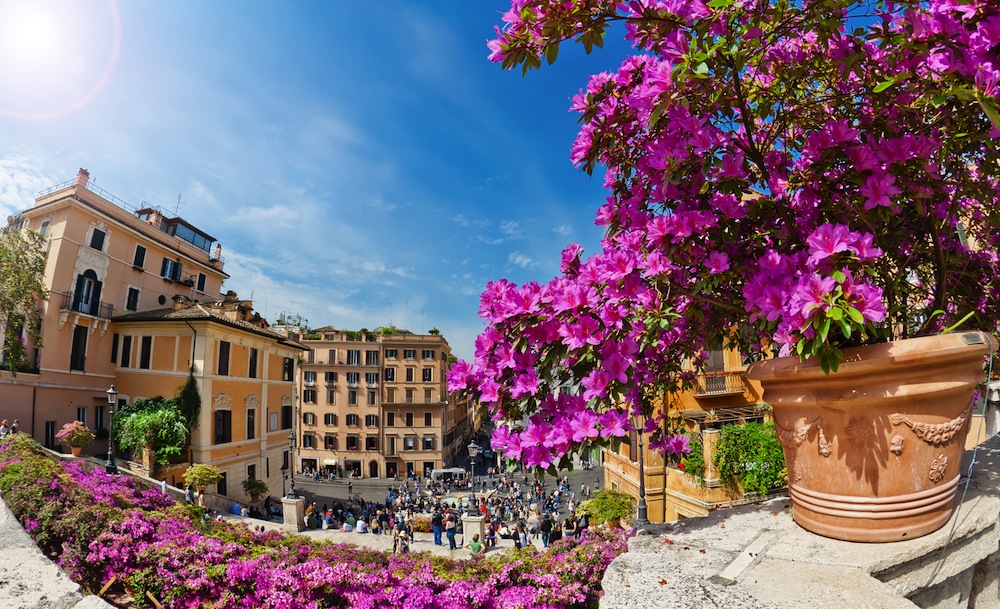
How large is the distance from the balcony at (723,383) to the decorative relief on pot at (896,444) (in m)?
15.9

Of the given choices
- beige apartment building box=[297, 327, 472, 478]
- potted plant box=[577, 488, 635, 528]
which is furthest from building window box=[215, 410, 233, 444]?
beige apartment building box=[297, 327, 472, 478]

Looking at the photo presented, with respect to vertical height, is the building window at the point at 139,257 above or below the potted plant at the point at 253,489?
above

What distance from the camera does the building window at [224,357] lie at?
23891 mm

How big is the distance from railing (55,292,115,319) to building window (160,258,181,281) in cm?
422

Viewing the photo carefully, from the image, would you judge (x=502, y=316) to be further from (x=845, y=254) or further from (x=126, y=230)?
(x=126, y=230)

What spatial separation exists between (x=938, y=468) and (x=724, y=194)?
1256 millimetres

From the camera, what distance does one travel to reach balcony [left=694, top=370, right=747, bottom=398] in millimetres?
16578

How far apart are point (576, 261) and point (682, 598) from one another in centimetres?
137

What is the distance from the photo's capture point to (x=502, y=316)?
6.48ft

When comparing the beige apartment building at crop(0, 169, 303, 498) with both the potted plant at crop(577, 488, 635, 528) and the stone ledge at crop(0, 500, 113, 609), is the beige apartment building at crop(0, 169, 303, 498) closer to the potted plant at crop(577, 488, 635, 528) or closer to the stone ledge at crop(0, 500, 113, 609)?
the potted plant at crop(577, 488, 635, 528)

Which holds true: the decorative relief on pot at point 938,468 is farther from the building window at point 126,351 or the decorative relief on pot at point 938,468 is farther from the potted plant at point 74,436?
the building window at point 126,351

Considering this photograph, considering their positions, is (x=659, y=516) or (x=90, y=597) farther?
(x=659, y=516)

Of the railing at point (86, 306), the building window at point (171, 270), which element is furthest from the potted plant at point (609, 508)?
Result: the building window at point (171, 270)

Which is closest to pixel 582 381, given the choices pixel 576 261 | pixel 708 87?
pixel 576 261
